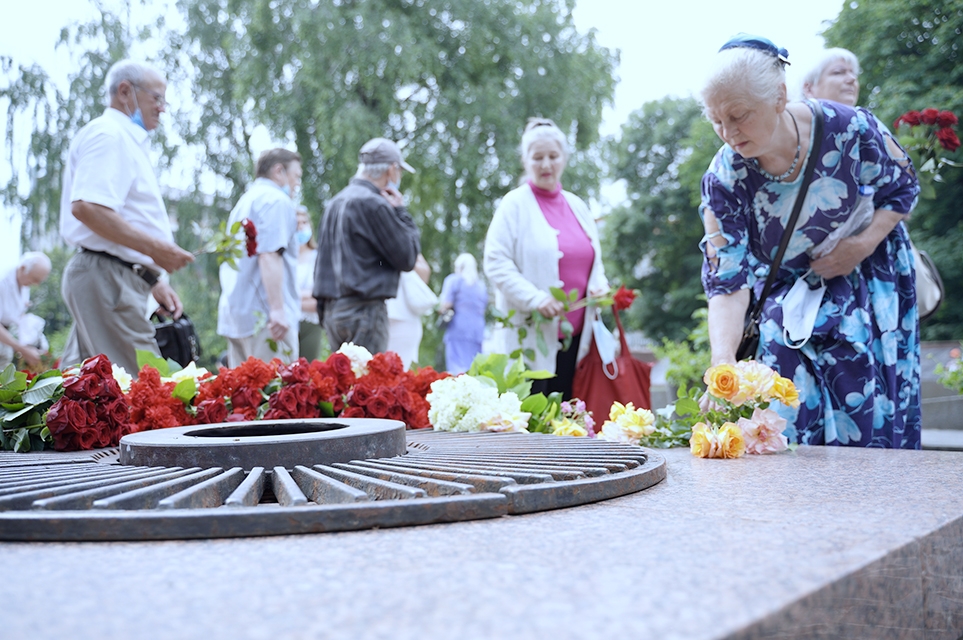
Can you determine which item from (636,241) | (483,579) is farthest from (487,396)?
(636,241)

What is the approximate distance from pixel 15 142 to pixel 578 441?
1503 cm

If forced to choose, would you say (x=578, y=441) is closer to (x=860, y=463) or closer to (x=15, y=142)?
(x=860, y=463)

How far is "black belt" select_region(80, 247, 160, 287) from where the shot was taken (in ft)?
12.6

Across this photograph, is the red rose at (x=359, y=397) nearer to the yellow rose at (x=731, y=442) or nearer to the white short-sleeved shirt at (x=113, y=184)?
the yellow rose at (x=731, y=442)

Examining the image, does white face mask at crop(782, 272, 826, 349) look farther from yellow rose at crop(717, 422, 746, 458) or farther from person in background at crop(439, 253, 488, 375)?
person in background at crop(439, 253, 488, 375)

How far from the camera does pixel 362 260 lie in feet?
16.2

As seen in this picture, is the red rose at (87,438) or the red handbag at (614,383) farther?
the red handbag at (614,383)

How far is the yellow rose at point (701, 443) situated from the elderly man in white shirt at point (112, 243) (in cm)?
229

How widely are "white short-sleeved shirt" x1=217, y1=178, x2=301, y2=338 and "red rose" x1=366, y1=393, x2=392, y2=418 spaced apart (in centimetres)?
281

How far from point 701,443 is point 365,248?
2945 mm

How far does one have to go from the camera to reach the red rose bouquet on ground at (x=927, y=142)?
4.04 meters

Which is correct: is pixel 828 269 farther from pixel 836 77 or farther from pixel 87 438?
pixel 87 438

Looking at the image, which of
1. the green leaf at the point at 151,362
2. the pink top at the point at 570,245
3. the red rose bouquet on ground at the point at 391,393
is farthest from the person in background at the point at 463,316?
the red rose bouquet on ground at the point at 391,393

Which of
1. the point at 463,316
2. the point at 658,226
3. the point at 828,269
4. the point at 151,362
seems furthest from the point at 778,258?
the point at 658,226
